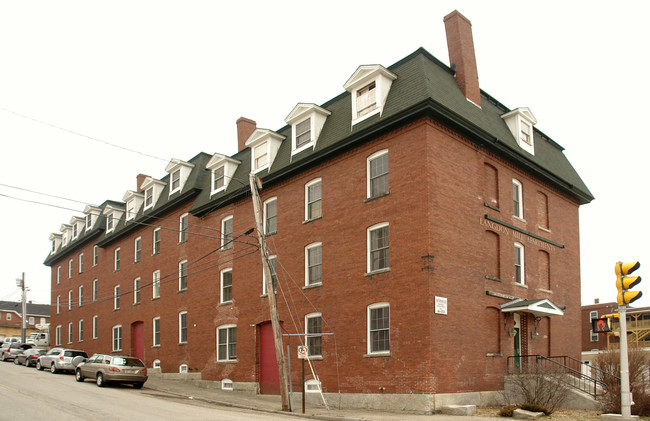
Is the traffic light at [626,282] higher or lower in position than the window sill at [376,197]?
lower

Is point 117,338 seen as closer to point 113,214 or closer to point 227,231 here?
point 113,214

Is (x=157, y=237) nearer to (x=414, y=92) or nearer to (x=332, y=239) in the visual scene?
(x=332, y=239)

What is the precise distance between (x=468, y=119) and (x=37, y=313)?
9563 cm

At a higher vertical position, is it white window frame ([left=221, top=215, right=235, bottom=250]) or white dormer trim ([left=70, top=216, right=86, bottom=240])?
white dormer trim ([left=70, top=216, right=86, bottom=240])

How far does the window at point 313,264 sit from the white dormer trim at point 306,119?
4.41 metres

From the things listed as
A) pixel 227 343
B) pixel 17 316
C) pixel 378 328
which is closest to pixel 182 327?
pixel 227 343

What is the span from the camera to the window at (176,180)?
36062mm

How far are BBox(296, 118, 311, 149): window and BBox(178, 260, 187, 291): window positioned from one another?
12022mm

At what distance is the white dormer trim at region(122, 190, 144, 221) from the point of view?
136 feet

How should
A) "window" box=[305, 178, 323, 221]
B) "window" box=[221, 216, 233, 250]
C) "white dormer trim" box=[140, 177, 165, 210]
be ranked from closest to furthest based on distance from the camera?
"window" box=[305, 178, 323, 221]
"window" box=[221, 216, 233, 250]
"white dormer trim" box=[140, 177, 165, 210]

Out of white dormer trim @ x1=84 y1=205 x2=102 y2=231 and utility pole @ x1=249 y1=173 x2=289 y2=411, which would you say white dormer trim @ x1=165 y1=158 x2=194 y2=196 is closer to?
white dormer trim @ x1=84 y1=205 x2=102 y2=231

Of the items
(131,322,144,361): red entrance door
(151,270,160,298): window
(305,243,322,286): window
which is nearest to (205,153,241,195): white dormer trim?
(305,243,322,286): window

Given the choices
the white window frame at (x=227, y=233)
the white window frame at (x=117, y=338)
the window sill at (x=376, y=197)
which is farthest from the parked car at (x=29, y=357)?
the window sill at (x=376, y=197)

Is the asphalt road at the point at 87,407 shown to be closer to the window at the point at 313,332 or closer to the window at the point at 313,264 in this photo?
the window at the point at 313,332
